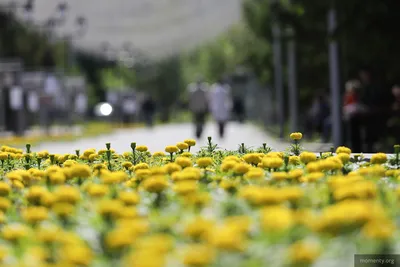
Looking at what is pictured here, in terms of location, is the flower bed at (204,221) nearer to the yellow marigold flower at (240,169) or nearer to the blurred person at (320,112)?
the yellow marigold flower at (240,169)

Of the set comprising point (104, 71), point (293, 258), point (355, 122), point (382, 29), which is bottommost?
point (293, 258)

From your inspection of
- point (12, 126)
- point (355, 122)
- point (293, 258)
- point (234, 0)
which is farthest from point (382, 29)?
point (234, 0)

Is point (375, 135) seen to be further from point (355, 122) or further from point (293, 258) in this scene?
point (293, 258)

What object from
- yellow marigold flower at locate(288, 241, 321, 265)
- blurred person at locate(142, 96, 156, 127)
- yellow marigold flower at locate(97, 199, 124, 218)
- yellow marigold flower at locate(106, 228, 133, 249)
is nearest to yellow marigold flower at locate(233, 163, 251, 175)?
yellow marigold flower at locate(97, 199, 124, 218)

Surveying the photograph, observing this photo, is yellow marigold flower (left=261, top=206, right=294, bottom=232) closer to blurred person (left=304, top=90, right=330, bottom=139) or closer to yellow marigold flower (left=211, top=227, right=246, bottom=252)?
yellow marigold flower (left=211, top=227, right=246, bottom=252)

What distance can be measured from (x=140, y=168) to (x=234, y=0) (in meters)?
85.9

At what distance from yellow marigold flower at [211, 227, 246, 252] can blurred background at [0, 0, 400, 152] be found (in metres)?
14.3

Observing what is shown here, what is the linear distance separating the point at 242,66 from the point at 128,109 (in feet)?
70.6

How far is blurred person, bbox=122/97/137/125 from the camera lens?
2644 inches

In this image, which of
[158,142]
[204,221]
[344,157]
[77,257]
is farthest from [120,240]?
[158,142]

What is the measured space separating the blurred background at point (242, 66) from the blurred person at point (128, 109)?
0.09 meters

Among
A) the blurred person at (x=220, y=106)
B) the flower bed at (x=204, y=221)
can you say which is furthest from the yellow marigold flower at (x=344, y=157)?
the blurred person at (x=220, y=106)

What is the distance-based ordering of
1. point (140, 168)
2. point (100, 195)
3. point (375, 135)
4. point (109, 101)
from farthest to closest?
point (109, 101)
point (375, 135)
point (140, 168)
point (100, 195)

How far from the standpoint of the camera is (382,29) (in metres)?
17.4
